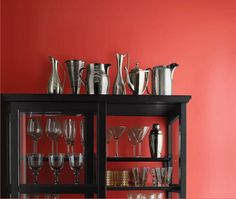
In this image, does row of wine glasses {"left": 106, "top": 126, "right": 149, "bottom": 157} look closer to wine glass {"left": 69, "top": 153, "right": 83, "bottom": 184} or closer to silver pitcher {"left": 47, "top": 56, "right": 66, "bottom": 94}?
wine glass {"left": 69, "top": 153, "right": 83, "bottom": 184}

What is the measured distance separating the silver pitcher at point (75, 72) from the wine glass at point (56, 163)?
0.35 meters

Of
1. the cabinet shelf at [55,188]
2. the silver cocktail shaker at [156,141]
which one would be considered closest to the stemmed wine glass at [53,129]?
the cabinet shelf at [55,188]

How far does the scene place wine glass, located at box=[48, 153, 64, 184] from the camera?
10.7 feet

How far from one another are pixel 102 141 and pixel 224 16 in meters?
1.09

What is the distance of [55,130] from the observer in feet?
10.8

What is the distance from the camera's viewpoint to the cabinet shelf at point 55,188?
10.5 feet

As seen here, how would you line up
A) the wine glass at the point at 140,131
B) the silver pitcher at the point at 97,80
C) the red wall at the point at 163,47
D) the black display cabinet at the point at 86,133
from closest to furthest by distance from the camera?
the black display cabinet at the point at 86,133 → the silver pitcher at the point at 97,80 → the wine glass at the point at 140,131 → the red wall at the point at 163,47

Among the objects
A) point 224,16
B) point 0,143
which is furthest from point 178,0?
point 0,143

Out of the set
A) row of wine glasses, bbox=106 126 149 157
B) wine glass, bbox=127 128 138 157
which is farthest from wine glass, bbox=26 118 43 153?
wine glass, bbox=127 128 138 157

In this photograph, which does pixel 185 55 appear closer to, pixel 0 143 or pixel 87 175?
pixel 87 175

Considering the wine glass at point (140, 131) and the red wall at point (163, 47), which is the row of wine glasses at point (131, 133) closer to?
the wine glass at point (140, 131)

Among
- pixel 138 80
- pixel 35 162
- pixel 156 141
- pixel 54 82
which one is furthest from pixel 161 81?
pixel 35 162

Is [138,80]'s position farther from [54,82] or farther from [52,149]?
[52,149]

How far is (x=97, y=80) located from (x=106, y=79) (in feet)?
0.16
